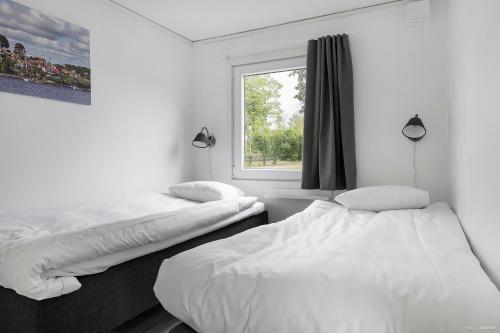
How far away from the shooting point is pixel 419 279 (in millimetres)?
913

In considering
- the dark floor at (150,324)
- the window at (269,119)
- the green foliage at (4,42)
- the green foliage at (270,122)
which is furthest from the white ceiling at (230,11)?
the dark floor at (150,324)

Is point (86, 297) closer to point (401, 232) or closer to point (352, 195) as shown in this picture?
point (401, 232)

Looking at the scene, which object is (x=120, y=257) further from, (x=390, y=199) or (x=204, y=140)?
(x=204, y=140)

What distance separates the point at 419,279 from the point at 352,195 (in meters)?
1.48

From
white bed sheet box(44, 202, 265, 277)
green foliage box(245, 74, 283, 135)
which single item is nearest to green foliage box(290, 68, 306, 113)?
green foliage box(245, 74, 283, 135)

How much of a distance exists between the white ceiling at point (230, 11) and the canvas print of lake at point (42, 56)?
0.62 m

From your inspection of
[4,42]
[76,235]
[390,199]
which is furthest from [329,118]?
[4,42]

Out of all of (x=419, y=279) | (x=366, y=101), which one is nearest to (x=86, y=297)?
(x=419, y=279)

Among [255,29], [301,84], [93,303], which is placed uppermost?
[255,29]

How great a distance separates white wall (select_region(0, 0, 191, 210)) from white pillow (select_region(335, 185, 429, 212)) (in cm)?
201

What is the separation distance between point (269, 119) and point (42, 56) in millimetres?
2035

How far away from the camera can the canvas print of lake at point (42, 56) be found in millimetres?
2131

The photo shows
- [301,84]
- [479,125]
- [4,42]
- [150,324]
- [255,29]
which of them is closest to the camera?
[479,125]

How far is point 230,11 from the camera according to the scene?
2965 mm
